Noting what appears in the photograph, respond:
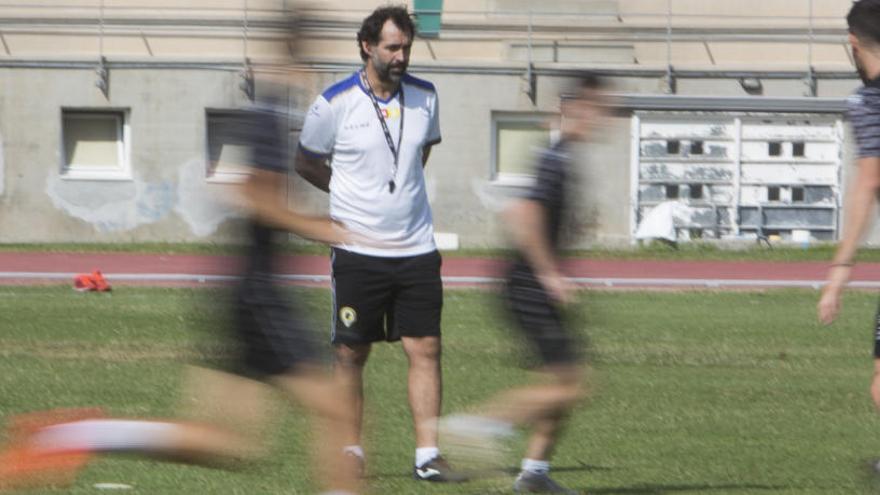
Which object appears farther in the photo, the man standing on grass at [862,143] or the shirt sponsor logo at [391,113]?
the shirt sponsor logo at [391,113]

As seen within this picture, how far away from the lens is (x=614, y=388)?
12.4 meters

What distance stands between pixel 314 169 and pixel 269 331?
2.27 m

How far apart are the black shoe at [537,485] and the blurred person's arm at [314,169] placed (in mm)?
1836

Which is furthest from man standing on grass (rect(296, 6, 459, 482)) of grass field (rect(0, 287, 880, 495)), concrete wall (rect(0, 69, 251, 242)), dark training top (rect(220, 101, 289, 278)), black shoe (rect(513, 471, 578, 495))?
concrete wall (rect(0, 69, 251, 242))

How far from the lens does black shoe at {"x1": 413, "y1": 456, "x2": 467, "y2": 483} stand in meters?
8.34

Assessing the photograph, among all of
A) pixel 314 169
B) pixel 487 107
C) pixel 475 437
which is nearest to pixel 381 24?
pixel 314 169

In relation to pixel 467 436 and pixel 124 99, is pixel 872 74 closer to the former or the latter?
pixel 467 436

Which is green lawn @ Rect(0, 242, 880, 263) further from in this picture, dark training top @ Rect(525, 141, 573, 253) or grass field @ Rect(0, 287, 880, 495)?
dark training top @ Rect(525, 141, 573, 253)

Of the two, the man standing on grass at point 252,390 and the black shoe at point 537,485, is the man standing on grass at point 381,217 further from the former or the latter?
the man standing on grass at point 252,390

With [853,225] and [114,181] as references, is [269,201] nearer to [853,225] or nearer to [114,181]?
[853,225]

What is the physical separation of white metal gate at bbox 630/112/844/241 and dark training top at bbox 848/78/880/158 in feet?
89.0

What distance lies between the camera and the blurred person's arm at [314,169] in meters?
8.72

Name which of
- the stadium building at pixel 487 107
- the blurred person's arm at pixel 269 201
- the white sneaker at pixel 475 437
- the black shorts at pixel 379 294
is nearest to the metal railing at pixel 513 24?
the stadium building at pixel 487 107

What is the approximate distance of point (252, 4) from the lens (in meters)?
35.1
